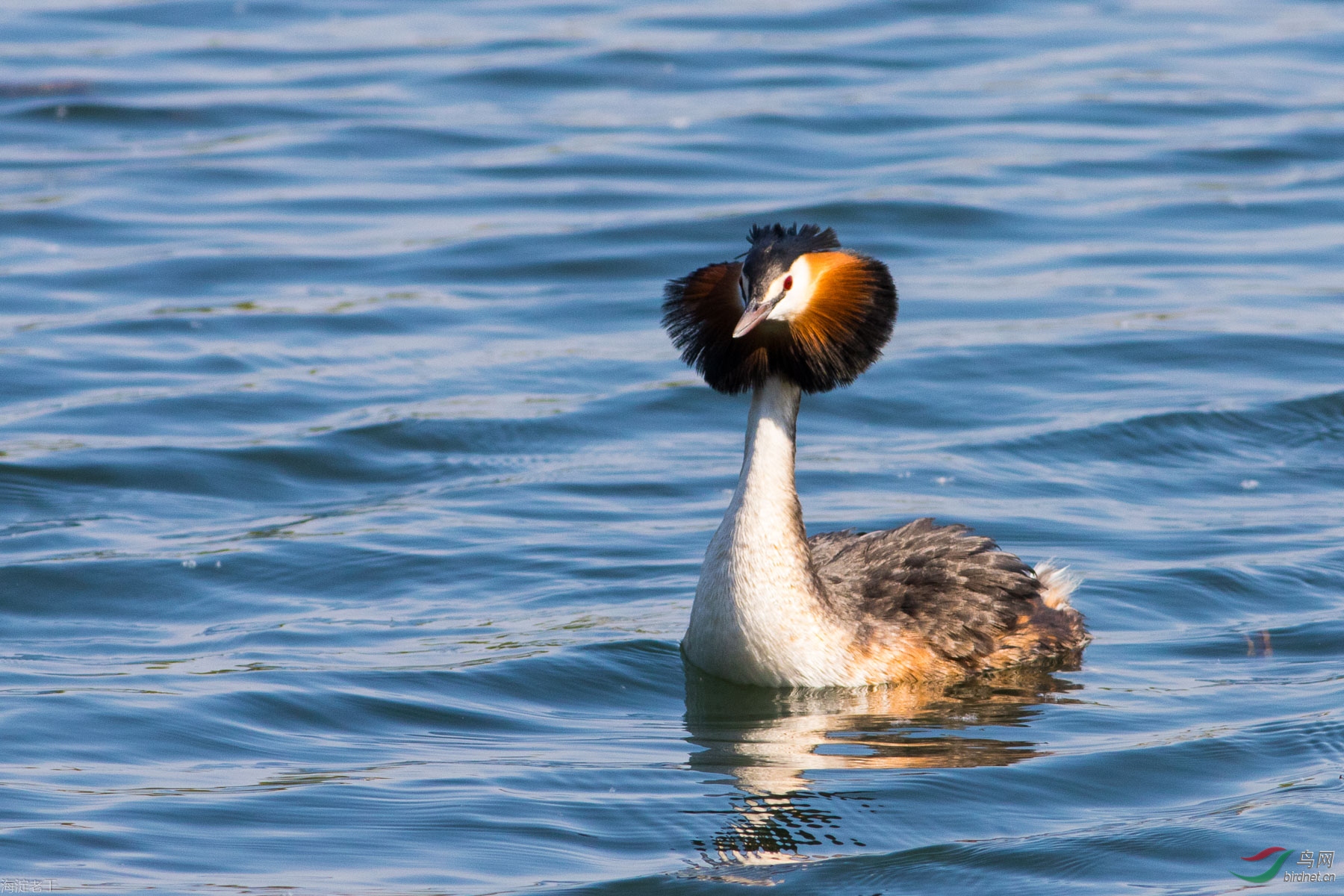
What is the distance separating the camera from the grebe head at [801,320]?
27.1ft

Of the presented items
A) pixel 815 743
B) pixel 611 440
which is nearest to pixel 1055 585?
pixel 815 743

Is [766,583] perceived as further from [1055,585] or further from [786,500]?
[1055,585]

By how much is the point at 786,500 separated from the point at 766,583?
15.4 inches

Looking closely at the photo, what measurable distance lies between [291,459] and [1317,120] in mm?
12942

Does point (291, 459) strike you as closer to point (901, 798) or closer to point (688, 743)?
point (688, 743)

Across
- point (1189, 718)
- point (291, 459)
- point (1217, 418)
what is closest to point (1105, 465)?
point (1217, 418)

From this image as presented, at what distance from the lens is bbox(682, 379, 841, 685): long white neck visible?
8.34 metres

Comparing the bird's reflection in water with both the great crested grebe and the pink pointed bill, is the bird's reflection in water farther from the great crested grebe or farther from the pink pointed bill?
the pink pointed bill

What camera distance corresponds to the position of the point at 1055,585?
933 cm

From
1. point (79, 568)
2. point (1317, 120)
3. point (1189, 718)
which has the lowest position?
point (1189, 718)

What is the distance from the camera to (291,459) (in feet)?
39.7

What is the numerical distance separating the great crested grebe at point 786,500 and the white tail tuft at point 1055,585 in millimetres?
527

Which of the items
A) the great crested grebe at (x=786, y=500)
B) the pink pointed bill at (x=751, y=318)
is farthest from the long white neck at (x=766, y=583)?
the pink pointed bill at (x=751, y=318)

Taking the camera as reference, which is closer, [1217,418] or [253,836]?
[253,836]
